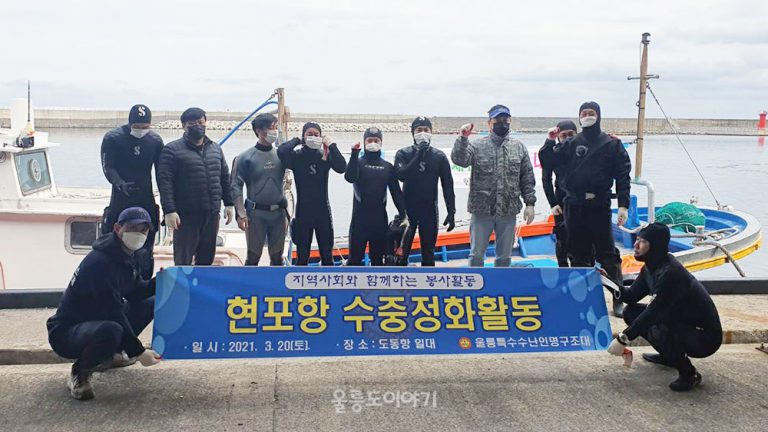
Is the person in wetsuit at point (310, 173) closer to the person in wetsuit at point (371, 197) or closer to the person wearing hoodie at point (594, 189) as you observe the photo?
the person in wetsuit at point (371, 197)

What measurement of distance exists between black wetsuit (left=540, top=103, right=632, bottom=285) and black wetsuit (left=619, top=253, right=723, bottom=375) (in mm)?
1531

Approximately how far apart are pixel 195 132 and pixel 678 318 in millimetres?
4475

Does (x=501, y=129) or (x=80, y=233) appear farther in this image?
(x=80, y=233)

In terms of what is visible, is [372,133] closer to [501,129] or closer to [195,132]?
[501,129]

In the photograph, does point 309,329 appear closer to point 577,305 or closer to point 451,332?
point 451,332

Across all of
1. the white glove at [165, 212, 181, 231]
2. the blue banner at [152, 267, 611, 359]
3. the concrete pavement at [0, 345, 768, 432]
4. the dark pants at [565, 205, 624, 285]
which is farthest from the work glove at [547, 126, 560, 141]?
the white glove at [165, 212, 181, 231]

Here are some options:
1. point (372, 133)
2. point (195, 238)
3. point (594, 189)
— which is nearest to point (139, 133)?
point (195, 238)

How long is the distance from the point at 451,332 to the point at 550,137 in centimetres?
331

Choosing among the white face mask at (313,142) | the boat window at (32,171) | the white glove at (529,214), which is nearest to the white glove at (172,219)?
the white face mask at (313,142)

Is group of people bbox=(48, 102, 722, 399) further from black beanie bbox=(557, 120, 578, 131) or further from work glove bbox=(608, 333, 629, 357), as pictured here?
work glove bbox=(608, 333, 629, 357)

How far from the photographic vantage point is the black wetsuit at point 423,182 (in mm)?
6969

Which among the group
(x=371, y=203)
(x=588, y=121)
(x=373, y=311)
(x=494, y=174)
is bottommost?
(x=373, y=311)

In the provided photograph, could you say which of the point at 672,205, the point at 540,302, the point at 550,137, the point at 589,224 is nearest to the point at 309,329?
the point at 540,302

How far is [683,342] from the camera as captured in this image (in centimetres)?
498
